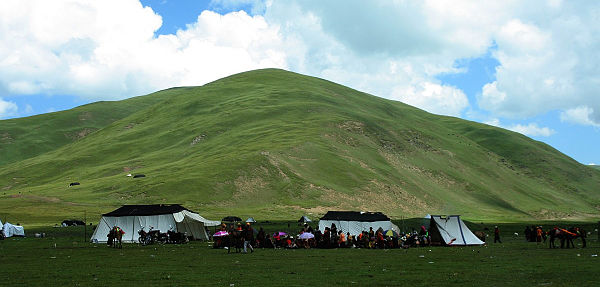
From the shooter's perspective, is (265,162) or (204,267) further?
(265,162)

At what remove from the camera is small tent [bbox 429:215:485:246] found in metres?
46.6

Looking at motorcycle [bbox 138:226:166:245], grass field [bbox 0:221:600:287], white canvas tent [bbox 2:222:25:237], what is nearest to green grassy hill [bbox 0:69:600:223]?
white canvas tent [bbox 2:222:25:237]

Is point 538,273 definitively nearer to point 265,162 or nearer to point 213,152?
point 265,162

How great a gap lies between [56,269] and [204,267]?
21.6ft

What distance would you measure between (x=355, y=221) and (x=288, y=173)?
7235 cm

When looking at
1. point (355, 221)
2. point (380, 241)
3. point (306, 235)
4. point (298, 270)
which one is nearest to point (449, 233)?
point (380, 241)

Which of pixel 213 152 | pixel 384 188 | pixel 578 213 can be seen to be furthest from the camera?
pixel 578 213

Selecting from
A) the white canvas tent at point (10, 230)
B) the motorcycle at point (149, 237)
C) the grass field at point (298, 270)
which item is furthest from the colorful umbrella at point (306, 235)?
the white canvas tent at point (10, 230)

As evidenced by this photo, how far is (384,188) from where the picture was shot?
427ft

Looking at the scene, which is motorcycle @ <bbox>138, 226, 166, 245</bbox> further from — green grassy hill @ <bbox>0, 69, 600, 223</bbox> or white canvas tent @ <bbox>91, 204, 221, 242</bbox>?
green grassy hill @ <bbox>0, 69, 600, 223</bbox>

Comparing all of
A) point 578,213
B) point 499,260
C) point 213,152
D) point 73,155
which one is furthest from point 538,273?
point 73,155

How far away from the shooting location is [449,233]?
4684 centimetres

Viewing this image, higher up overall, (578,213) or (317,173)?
(317,173)

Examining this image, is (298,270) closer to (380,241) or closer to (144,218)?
(380,241)
